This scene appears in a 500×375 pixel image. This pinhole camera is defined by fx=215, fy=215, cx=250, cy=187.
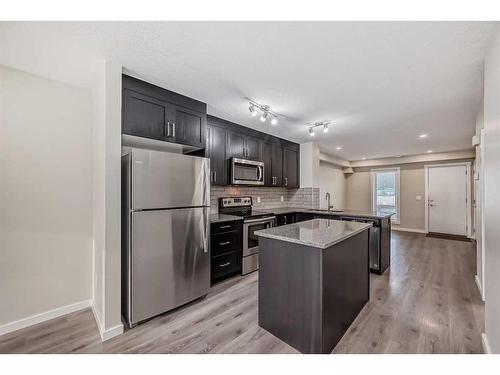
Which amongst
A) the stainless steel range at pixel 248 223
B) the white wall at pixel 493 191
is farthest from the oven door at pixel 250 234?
the white wall at pixel 493 191

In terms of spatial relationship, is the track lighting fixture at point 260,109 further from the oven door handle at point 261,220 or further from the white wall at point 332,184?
the white wall at point 332,184

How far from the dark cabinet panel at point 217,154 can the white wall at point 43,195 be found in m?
1.47

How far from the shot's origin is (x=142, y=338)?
6.09 ft

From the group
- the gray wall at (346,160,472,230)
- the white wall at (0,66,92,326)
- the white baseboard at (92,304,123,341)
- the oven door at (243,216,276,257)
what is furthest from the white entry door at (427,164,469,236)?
the white wall at (0,66,92,326)

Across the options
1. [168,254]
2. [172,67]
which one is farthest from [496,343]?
[172,67]

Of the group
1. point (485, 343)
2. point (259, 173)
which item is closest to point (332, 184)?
point (259, 173)

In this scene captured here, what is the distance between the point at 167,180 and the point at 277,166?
2693mm

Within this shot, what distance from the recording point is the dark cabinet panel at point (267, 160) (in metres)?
4.18

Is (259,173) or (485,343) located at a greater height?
(259,173)

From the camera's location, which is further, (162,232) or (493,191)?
(162,232)

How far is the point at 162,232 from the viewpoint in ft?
7.00


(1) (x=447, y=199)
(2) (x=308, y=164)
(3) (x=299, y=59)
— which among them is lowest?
(1) (x=447, y=199)

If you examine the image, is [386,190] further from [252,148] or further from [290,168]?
[252,148]
